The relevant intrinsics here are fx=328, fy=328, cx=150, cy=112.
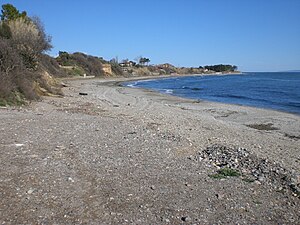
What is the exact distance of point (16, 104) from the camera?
18891mm

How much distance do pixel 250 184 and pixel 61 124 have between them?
8696 millimetres

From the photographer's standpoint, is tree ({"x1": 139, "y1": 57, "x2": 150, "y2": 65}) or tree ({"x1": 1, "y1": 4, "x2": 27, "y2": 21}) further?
tree ({"x1": 139, "y1": 57, "x2": 150, "y2": 65})

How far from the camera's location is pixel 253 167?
8.82 m

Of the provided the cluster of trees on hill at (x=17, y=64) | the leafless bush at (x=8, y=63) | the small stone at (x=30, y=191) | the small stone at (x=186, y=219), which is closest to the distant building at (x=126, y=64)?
the cluster of trees on hill at (x=17, y=64)

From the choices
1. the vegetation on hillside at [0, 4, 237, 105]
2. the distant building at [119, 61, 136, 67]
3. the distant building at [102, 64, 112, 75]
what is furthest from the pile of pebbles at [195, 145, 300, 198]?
the distant building at [119, 61, 136, 67]

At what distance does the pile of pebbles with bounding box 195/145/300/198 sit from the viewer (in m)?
7.53

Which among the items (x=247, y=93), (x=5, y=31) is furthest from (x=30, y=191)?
(x=247, y=93)

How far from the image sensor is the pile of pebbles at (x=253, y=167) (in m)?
7.53

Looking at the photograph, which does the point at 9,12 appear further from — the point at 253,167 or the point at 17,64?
the point at 253,167

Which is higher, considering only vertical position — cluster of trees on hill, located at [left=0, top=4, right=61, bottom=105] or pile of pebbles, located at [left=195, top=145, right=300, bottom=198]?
cluster of trees on hill, located at [left=0, top=4, right=61, bottom=105]

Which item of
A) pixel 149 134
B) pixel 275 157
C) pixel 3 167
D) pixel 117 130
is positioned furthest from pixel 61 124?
pixel 275 157

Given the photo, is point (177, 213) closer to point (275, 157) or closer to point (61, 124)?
point (275, 157)

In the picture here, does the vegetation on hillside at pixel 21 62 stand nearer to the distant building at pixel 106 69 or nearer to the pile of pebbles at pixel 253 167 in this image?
the pile of pebbles at pixel 253 167

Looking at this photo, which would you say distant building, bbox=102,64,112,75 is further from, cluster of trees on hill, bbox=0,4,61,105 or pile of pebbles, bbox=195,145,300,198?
pile of pebbles, bbox=195,145,300,198
